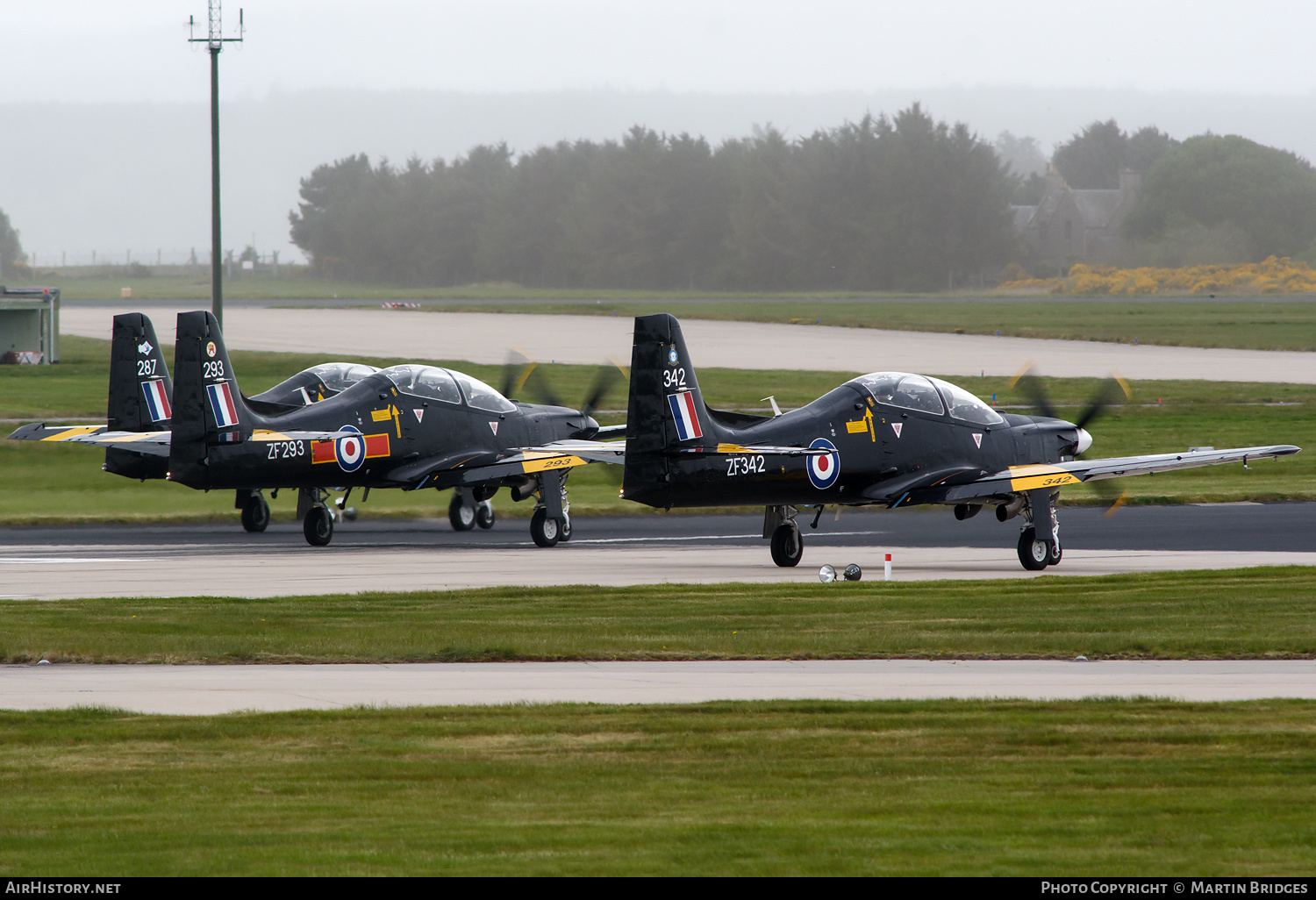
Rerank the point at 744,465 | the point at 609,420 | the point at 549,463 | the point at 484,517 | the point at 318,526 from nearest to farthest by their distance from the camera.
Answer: the point at 744,465
the point at 549,463
the point at 318,526
the point at 484,517
the point at 609,420

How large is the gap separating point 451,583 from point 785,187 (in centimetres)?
10329

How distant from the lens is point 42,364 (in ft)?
197

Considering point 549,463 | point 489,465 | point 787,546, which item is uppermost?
point 549,463

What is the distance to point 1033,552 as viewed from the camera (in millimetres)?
23906

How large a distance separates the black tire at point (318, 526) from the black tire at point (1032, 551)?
1183 cm

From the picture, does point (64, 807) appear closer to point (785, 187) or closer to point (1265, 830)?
point (1265, 830)

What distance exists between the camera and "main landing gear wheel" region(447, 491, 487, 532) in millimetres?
31359

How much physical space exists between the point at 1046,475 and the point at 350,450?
454 inches

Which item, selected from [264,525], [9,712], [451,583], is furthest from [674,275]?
[9,712]

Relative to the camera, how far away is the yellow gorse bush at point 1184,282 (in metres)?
117

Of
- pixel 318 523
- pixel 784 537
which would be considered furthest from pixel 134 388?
pixel 784 537

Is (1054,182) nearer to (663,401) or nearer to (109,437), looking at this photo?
(109,437)

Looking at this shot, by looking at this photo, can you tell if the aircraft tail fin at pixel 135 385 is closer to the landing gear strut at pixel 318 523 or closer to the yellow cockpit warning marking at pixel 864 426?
the landing gear strut at pixel 318 523
